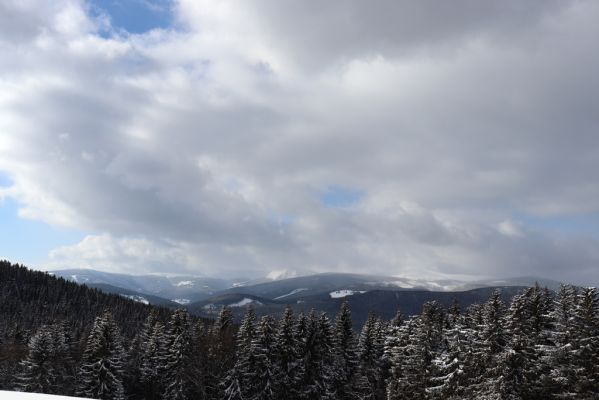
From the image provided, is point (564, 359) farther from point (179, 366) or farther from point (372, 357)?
point (179, 366)

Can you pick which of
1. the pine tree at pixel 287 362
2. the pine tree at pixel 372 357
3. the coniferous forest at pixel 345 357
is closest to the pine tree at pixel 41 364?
the coniferous forest at pixel 345 357

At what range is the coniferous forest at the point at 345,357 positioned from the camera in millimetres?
33531

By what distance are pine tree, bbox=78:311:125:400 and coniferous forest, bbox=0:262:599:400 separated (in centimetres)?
12

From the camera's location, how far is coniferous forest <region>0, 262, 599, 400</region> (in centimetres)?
3353

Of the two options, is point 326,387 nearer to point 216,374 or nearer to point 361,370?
point 361,370

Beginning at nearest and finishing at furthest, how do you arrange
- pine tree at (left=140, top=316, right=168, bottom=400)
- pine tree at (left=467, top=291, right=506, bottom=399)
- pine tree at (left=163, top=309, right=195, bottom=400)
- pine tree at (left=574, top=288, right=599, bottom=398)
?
pine tree at (left=574, top=288, right=599, bottom=398) < pine tree at (left=467, top=291, right=506, bottom=399) < pine tree at (left=163, top=309, right=195, bottom=400) < pine tree at (left=140, top=316, right=168, bottom=400)

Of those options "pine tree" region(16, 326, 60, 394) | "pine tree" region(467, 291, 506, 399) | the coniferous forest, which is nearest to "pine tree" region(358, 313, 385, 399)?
the coniferous forest

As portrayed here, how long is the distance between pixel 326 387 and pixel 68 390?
110 ft

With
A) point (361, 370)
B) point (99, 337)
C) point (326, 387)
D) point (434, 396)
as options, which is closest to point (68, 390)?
point (99, 337)

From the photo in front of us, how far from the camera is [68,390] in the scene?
59562 mm

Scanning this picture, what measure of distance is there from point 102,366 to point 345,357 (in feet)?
97.7

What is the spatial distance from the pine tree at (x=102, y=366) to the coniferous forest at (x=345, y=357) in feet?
0.38

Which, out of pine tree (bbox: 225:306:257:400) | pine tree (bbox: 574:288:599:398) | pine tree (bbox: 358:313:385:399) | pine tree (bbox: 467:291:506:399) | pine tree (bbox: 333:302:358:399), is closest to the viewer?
pine tree (bbox: 574:288:599:398)

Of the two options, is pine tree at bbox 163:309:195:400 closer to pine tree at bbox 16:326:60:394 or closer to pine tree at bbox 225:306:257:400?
pine tree at bbox 225:306:257:400
